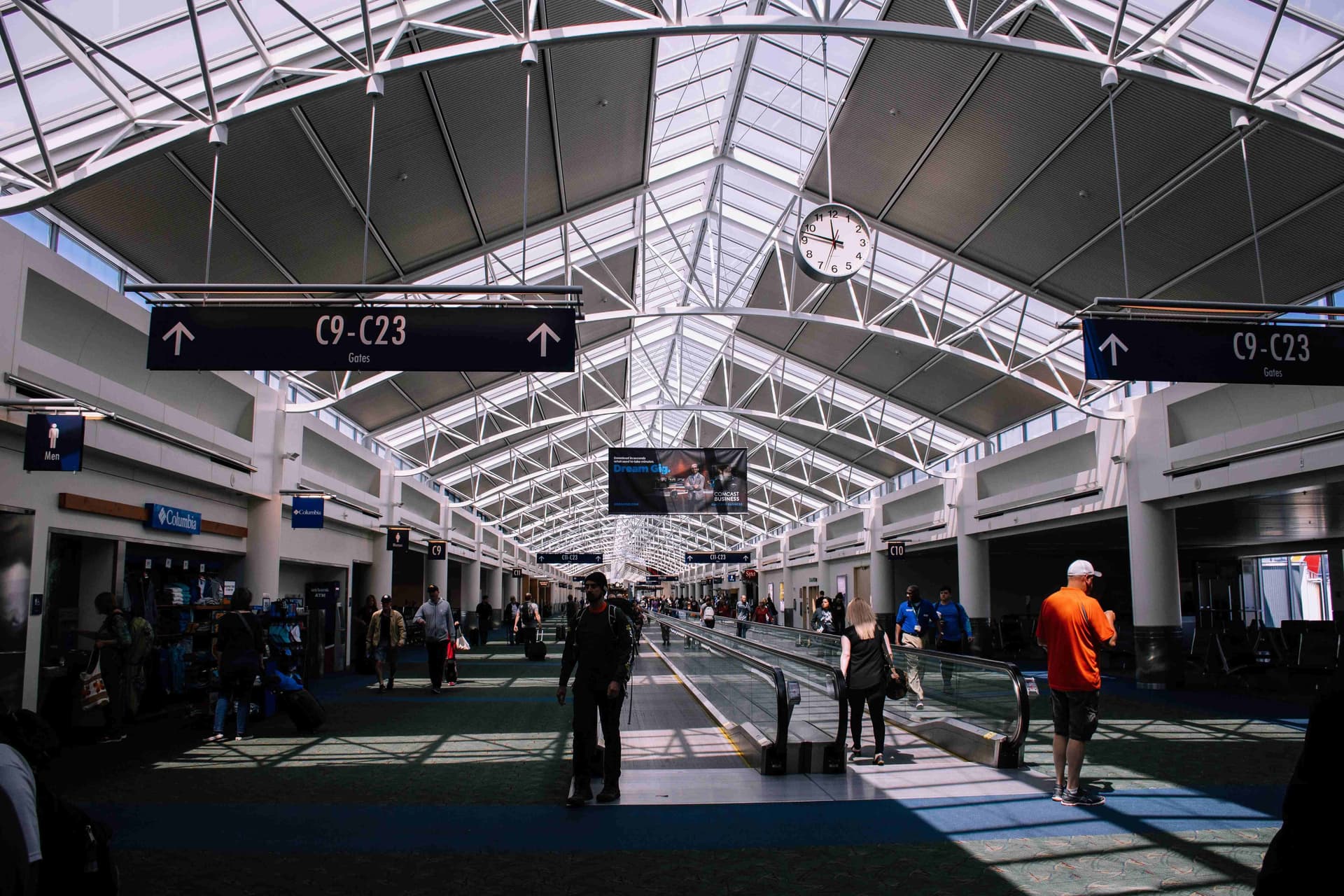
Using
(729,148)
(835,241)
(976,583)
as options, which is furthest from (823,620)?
(835,241)

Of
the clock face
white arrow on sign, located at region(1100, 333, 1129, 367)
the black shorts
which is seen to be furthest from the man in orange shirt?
the clock face

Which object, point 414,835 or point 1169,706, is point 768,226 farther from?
point 414,835

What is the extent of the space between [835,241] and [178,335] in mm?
8221

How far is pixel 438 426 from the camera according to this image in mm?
27141

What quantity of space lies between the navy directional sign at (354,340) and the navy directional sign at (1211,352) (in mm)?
5216

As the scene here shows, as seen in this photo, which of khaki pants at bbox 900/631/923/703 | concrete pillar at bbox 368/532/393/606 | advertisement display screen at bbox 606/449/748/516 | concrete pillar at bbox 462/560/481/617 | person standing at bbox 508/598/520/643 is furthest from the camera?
concrete pillar at bbox 462/560/481/617

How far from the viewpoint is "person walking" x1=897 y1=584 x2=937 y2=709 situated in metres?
11.5

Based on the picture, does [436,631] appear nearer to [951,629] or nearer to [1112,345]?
[951,629]

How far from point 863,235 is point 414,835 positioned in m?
9.52

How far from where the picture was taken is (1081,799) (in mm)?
6984

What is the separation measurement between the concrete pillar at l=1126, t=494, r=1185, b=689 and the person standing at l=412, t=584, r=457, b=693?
12.7 meters

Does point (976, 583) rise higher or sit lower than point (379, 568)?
lower

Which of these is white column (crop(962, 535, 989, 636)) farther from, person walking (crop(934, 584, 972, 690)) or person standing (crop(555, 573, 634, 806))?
person standing (crop(555, 573, 634, 806))

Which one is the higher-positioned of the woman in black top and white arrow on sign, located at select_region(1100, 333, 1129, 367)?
white arrow on sign, located at select_region(1100, 333, 1129, 367)
